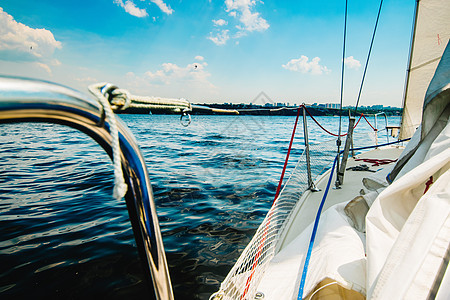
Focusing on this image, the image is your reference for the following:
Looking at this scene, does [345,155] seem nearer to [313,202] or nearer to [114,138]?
[313,202]

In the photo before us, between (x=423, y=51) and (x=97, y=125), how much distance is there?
7.48 meters

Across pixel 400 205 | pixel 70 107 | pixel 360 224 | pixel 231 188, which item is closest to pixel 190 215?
pixel 231 188

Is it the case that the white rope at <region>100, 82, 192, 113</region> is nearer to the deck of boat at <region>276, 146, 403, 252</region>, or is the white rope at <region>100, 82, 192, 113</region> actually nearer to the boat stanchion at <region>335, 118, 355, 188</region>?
the deck of boat at <region>276, 146, 403, 252</region>

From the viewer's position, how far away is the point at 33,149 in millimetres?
11414

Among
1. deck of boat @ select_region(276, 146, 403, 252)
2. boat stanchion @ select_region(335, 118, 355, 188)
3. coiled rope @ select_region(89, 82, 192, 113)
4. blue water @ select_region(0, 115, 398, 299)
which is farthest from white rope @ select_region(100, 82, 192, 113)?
boat stanchion @ select_region(335, 118, 355, 188)

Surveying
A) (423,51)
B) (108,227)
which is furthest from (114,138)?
(423,51)

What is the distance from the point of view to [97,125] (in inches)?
22.0

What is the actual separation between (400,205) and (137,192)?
1.45 meters

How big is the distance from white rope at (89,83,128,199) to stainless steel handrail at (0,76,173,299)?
0.02m

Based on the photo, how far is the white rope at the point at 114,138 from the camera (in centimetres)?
54

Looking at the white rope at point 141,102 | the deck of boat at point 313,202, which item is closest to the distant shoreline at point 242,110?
the white rope at point 141,102

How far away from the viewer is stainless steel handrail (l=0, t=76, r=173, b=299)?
16.7 inches

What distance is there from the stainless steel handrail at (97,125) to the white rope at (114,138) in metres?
0.02

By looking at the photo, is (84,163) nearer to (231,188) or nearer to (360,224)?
(231,188)
